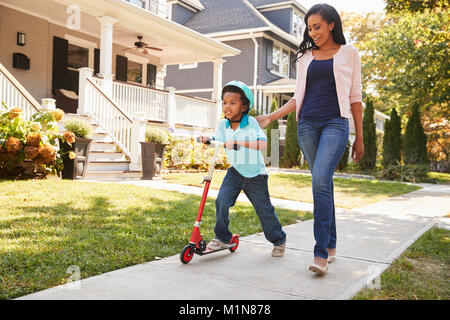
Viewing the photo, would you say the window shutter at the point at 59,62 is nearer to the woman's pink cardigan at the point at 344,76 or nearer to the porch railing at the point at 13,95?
the porch railing at the point at 13,95

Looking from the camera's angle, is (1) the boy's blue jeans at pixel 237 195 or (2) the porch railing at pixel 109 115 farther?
(2) the porch railing at pixel 109 115

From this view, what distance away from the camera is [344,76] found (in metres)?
3.01

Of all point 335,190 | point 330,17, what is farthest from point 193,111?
point 330,17

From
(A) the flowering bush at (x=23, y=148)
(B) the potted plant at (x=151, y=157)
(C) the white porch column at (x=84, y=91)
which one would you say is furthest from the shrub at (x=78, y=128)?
(C) the white porch column at (x=84, y=91)

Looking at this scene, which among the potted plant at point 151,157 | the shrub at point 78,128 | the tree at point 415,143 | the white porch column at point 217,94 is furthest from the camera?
the white porch column at point 217,94

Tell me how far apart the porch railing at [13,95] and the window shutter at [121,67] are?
635cm

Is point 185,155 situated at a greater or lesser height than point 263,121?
lesser

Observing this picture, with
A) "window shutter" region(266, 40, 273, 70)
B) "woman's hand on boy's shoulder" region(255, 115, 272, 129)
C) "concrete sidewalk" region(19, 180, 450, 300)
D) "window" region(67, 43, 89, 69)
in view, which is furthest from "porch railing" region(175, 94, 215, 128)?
"woman's hand on boy's shoulder" region(255, 115, 272, 129)

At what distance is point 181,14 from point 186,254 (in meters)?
22.3

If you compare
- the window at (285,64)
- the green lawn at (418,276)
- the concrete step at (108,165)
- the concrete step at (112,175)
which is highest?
the window at (285,64)

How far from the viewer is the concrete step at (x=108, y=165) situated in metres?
8.74

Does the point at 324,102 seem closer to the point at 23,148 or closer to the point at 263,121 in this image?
the point at 263,121

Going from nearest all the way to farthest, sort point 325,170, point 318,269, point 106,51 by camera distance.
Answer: point 318,269 < point 325,170 < point 106,51

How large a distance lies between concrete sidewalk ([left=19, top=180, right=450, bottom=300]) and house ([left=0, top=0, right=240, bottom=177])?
5.89 meters
